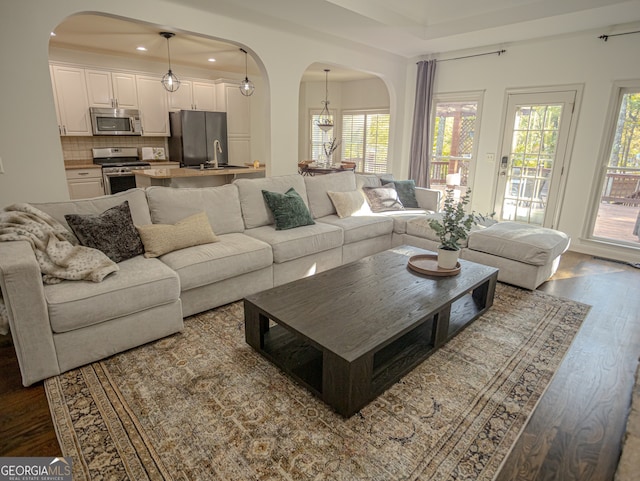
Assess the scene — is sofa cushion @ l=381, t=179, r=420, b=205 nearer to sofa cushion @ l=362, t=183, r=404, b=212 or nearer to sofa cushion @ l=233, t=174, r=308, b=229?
sofa cushion @ l=362, t=183, r=404, b=212

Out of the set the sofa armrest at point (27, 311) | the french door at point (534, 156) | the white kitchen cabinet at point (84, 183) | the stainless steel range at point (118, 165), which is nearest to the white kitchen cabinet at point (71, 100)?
the stainless steel range at point (118, 165)

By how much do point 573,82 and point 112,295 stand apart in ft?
18.2

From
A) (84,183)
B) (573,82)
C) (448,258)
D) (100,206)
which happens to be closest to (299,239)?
(448,258)

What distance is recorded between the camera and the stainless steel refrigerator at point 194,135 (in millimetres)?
6742

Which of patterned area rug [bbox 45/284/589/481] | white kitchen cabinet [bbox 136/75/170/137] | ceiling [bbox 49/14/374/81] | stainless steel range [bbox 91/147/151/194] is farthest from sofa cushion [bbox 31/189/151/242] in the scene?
white kitchen cabinet [bbox 136/75/170/137]

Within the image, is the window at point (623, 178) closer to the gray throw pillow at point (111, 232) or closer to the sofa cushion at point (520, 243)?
the sofa cushion at point (520, 243)

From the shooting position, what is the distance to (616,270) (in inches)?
164

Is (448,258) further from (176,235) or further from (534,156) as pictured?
(534,156)

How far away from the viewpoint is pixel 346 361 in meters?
1.73

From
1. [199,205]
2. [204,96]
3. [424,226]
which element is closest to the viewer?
[199,205]

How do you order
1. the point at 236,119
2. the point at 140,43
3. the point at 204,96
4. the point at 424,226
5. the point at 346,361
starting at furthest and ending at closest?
the point at 236,119
the point at 204,96
the point at 140,43
the point at 424,226
the point at 346,361

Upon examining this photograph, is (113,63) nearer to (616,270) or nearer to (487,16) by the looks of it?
(487,16)

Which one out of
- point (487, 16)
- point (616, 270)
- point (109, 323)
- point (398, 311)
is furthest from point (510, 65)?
point (109, 323)

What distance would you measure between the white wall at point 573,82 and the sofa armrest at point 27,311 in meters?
5.58
